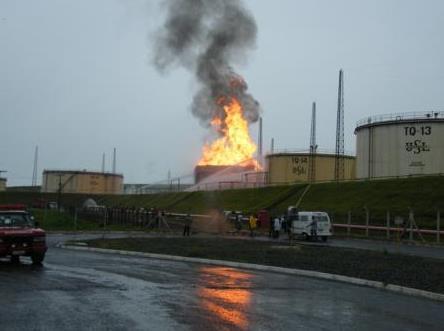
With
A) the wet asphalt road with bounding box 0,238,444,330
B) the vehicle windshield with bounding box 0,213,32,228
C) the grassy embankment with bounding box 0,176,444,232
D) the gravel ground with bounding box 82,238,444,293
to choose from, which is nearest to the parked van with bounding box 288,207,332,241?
the grassy embankment with bounding box 0,176,444,232

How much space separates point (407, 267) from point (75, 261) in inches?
451

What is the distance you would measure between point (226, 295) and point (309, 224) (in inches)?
1019

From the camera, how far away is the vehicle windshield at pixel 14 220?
20.8m

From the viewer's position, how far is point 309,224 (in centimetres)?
3894

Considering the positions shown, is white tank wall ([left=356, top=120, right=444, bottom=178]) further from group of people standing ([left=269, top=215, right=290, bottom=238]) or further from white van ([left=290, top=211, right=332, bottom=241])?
white van ([left=290, top=211, right=332, bottom=241])

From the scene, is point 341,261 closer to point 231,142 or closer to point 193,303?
point 193,303

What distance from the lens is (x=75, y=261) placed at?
72.3ft

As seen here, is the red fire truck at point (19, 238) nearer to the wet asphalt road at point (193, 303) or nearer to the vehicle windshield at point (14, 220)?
the vehicle windshield at point (14, 220)

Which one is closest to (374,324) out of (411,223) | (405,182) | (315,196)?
(411,223)

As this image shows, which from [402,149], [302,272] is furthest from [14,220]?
[402,149]

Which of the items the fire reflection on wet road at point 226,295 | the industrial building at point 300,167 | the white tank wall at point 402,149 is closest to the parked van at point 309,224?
the fire reflection on wet road at point 226,295

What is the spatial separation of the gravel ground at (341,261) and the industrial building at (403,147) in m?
38.3

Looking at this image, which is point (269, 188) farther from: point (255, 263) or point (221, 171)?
point (255, 263)

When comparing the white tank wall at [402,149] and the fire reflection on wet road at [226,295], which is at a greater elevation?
the white tank wall at [402,149]
